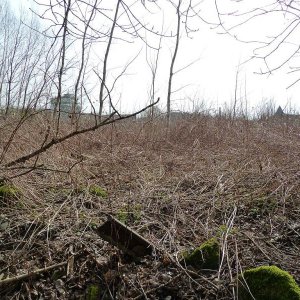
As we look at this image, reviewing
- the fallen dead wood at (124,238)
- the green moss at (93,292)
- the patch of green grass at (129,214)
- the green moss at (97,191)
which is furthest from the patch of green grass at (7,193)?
the green moss at (93,292)

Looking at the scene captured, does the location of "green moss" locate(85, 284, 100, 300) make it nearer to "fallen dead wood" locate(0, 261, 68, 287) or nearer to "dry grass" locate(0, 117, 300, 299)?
"dry grass" locate(0, 117, 300, 299)

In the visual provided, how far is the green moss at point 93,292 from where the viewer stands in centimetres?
190

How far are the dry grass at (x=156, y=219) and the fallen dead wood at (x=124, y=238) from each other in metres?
0.07

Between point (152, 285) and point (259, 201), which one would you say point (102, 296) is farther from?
point (259, 201)

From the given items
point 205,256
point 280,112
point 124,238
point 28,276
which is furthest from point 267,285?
point 280,112

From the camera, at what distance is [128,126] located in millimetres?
7922

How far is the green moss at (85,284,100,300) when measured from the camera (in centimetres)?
190

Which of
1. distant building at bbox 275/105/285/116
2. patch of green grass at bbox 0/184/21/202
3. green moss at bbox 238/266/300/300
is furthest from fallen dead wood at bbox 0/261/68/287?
distant building at bbox 275/105/285/116

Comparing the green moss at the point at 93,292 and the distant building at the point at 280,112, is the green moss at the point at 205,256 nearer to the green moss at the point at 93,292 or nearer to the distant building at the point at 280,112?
the green moss at the point at 93,292

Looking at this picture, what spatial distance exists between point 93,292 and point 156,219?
0.91 meters

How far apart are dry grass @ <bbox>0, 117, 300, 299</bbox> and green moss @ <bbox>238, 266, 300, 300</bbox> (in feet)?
0.20

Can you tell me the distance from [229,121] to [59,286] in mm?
7080

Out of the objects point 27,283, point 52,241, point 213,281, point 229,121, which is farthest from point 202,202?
point 229,121

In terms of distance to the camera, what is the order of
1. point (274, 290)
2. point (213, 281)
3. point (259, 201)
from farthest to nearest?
point (259, 201)
point (213, 281)
point (274, 290)
